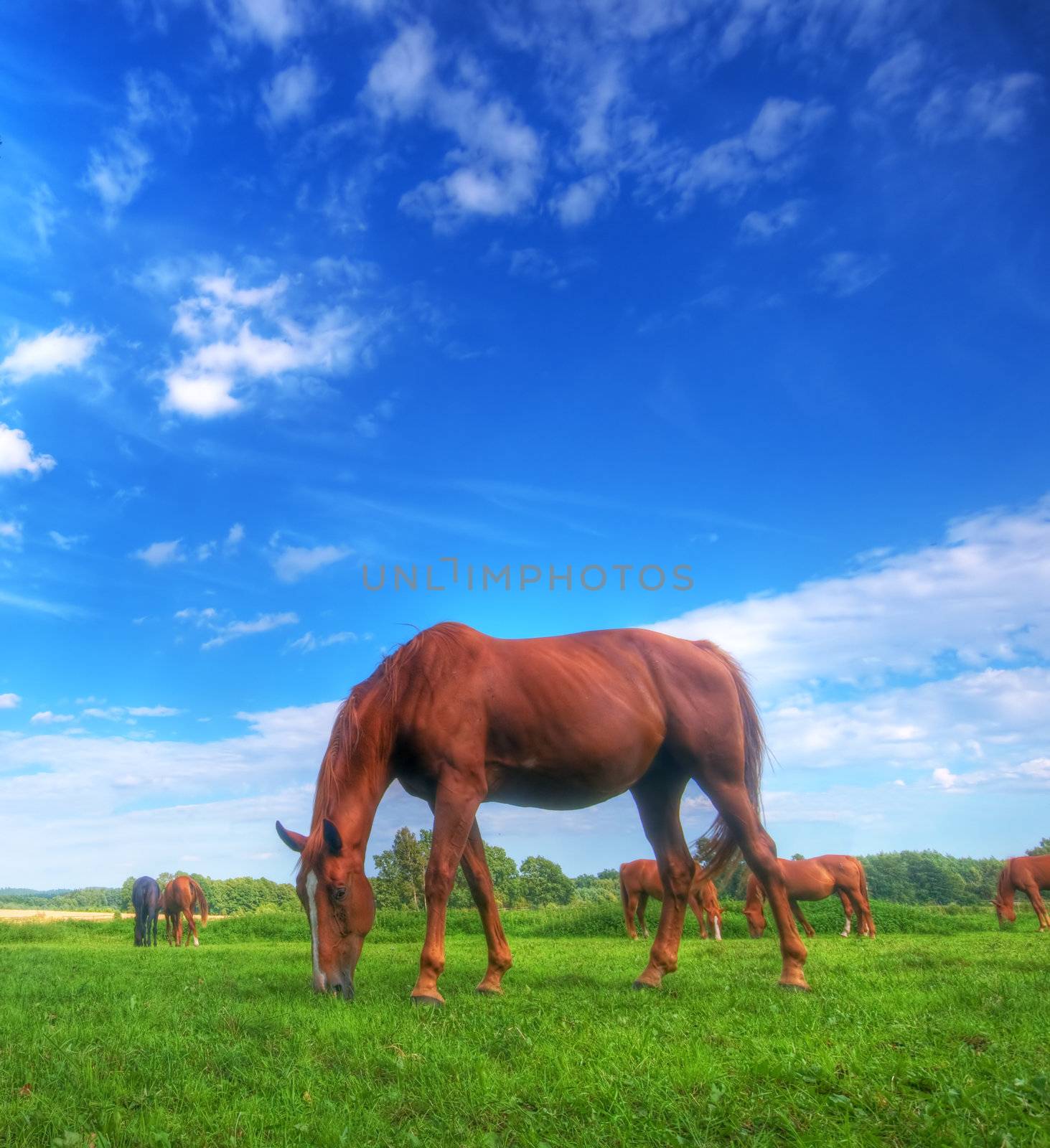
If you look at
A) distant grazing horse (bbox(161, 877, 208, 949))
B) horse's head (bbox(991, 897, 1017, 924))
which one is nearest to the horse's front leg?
distant grazing horse (bbox(161, 877, 208, 949))

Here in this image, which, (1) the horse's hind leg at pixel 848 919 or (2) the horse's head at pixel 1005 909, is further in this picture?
(2) the horse's head at pixel 1005 909

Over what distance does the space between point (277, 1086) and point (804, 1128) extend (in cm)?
216

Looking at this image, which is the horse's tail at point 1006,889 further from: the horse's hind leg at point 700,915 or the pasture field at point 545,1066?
the pasture field at point 545,1066

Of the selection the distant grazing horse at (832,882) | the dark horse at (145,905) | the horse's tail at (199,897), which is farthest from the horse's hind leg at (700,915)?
the horse's tail at (199,897)

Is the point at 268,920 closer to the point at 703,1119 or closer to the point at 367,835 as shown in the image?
the point at 367,835

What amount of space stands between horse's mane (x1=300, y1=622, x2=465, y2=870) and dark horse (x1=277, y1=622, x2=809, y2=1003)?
0.01m

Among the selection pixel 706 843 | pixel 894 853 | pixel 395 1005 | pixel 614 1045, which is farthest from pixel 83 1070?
pixel 894 853

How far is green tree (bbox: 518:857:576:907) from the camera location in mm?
38031

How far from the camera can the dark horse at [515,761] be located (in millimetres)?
5750

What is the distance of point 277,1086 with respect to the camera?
333cm

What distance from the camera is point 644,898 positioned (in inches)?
695

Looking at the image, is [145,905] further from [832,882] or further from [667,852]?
[667,852]

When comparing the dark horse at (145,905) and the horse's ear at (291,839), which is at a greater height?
the horse's ear at (291,839)

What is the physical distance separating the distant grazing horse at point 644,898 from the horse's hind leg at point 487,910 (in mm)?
11015
